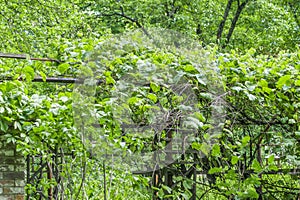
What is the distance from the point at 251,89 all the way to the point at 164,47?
0.80 meters

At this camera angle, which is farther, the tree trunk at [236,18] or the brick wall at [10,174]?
the tree trunk at [236,18]

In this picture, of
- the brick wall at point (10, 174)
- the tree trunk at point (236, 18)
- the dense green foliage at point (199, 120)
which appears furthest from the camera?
the tree trunk at point (236, 18)

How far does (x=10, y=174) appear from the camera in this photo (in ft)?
14.7

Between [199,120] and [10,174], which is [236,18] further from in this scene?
[199,120]

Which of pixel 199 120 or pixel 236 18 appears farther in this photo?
pixel 236 18

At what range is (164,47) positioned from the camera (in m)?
3.65

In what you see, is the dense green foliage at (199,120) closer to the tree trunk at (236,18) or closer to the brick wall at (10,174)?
the brick wall at (10,174)

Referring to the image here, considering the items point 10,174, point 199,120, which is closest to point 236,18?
point 10,174

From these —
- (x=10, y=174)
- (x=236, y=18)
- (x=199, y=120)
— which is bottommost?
(x=10, y=174)

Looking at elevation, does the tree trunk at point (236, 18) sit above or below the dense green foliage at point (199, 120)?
above

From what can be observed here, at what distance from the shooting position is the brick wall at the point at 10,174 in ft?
14.6

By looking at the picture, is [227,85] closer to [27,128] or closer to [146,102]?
[146,102]

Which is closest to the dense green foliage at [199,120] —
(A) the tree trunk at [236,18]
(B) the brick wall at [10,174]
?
(B) the brick wall at [10,174]

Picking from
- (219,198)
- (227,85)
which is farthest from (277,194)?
(227,85)
